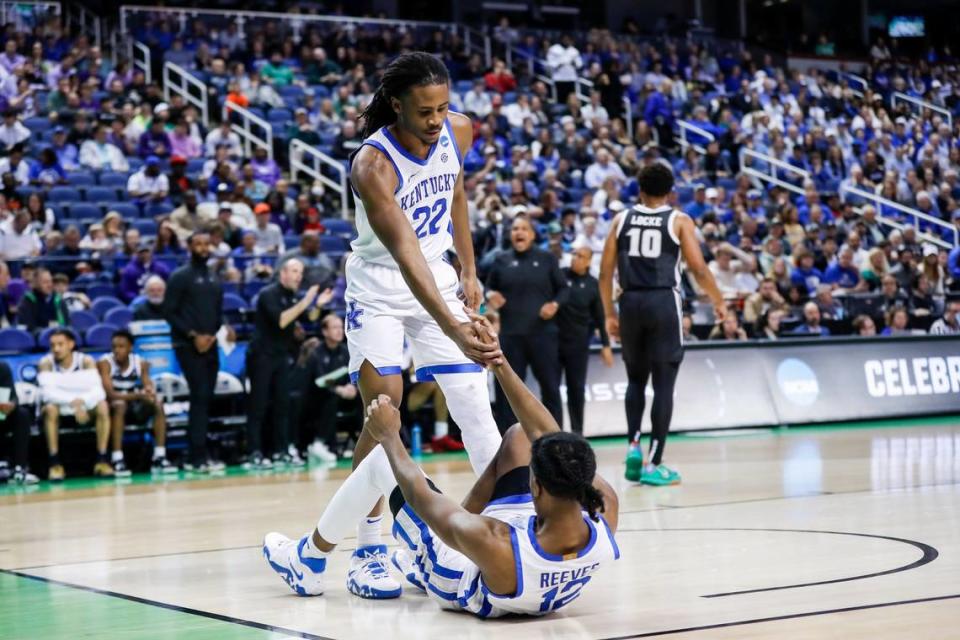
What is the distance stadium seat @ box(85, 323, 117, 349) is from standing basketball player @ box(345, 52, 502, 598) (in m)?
8.55

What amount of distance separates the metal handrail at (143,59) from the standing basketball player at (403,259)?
16949 millimetres

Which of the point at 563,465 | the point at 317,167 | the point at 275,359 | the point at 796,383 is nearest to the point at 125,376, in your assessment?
the point at 275,359

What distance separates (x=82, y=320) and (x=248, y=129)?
7.18 meters

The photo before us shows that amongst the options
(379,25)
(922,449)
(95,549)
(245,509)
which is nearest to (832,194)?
(379,25)

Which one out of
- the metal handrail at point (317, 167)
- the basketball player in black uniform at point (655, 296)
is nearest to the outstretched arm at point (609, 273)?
the basketball player in black uniform at point (655, 296)

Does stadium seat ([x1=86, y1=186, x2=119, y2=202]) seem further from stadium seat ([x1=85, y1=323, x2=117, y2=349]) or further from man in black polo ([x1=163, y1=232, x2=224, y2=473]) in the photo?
man in black polo ([x1=163, y1=232, x2=224, y2=473])

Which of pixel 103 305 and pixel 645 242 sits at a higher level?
pixel 645 242

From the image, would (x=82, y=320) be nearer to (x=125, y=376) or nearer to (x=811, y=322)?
(x=125, y=376)

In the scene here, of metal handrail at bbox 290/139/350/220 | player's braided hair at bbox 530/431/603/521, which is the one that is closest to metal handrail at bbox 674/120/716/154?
metal handrail at bbox 290/139/350/220

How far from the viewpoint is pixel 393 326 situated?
237 inches

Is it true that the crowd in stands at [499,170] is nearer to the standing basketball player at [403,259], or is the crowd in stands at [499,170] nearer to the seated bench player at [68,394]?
the seated bench player at [68,394]

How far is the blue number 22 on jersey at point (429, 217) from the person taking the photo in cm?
604

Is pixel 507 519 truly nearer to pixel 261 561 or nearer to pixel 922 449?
pixel 261 561

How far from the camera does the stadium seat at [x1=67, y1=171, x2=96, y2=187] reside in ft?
58.9
